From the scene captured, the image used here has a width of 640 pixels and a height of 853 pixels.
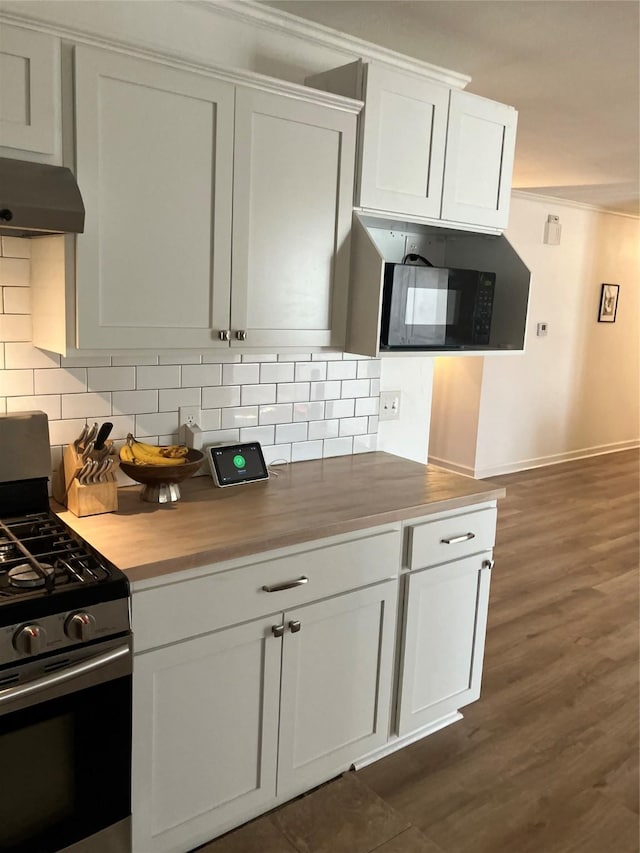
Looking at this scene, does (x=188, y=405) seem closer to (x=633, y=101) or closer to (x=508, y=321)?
(x=508, y=321)

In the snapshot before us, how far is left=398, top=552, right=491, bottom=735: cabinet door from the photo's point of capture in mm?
2350

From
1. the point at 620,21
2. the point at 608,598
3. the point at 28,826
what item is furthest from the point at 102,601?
the point at 608,598

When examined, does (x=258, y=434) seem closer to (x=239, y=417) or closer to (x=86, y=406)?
(x=239, y=417)

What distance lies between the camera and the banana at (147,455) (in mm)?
→ 2184

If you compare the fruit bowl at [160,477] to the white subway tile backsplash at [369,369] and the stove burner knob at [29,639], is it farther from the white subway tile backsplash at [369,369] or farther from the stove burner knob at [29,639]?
the white subway tile backsplash at [369,369]

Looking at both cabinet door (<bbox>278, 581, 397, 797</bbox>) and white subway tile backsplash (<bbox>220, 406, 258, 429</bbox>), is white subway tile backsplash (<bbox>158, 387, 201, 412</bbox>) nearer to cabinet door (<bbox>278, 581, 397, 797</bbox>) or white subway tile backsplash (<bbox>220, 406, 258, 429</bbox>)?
white subway tile backsplash (<bbox>220, 406, 258, 429</bbox>)

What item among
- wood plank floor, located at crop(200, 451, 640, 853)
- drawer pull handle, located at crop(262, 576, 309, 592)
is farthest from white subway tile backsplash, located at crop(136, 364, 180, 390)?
wood plank floor, located at crop(200, 451, 640, 853)

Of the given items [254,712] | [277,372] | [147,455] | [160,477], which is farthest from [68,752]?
[277,372]

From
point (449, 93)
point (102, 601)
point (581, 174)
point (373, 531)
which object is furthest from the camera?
point (581, 174)

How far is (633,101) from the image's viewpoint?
3.33 m

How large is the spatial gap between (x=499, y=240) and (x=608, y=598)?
7.18 feet

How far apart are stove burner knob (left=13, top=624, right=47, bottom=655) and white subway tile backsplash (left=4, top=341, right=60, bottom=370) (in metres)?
0.85

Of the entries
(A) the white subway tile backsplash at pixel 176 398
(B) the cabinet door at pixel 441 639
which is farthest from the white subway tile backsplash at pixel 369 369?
(B) the cabinet door at pixel 441 639

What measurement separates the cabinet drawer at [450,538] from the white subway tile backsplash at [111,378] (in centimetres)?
102
